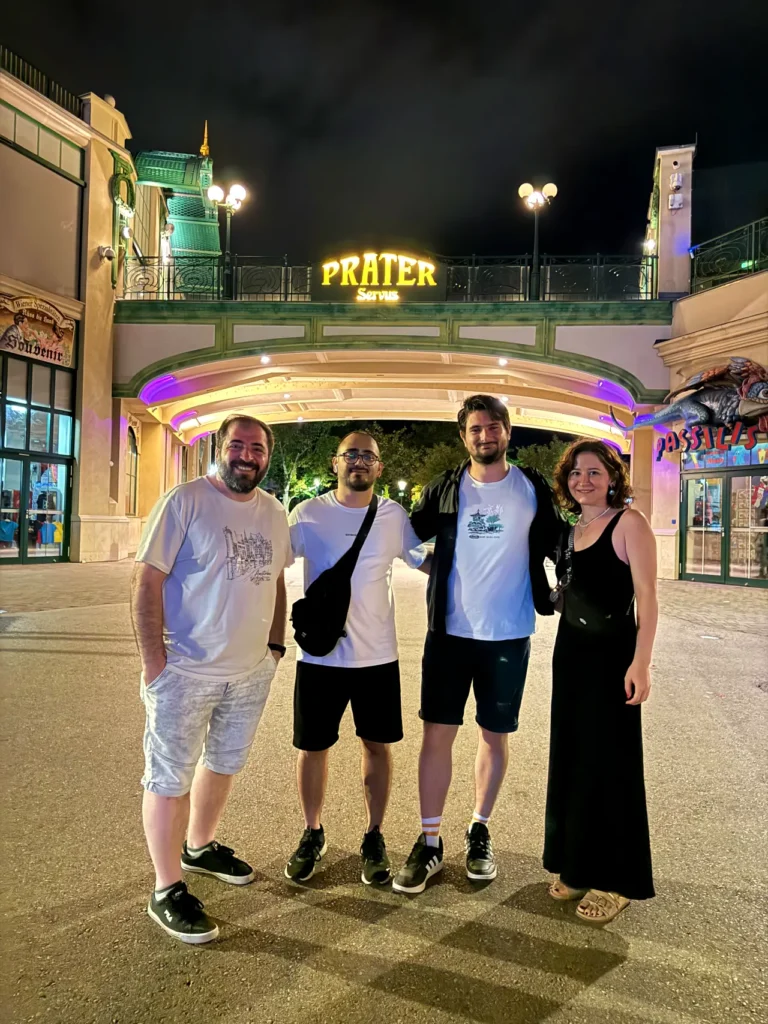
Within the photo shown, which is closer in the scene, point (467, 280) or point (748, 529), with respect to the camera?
point (748, 529)

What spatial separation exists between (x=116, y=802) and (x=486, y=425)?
2.69m

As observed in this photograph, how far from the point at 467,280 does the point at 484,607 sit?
17.7 metres

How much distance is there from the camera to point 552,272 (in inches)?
734

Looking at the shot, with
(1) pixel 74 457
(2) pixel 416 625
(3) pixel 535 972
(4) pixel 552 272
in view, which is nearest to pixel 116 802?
(3) pixel 535 972

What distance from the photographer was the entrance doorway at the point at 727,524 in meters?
14.7

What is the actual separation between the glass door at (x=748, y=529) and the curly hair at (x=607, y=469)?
44.5 ft

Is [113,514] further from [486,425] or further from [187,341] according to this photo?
[486,425]

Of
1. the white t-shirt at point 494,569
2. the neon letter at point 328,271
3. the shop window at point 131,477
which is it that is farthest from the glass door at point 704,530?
the shop window at point 131,477

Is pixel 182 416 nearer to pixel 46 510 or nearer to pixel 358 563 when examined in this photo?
pixel 46 510

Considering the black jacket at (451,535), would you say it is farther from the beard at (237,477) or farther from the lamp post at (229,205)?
the lamp post at (229,205)

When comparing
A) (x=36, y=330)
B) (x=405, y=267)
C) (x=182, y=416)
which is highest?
(x=405, y=267)

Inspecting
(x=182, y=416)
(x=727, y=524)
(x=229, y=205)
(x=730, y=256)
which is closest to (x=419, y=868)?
(x=727, y=524)

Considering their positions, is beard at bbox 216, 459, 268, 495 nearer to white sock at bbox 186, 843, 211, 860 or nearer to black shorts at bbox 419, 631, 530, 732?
black shorts at bbox 419, 631, 530, 732

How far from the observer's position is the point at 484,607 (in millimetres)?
3035
